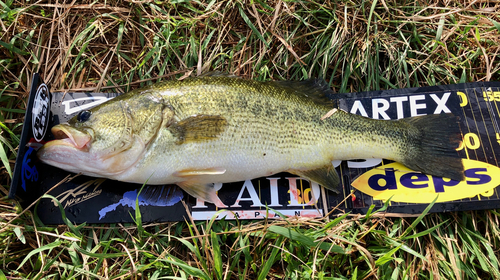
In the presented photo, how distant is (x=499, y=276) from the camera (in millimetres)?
2363

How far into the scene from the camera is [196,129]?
2.31 meters

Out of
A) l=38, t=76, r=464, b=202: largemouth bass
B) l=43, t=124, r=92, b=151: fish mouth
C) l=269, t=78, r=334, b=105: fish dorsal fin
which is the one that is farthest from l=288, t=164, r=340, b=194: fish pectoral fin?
l=43, t=124, r=92, b=151: fish mouth

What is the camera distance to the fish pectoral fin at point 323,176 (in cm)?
256

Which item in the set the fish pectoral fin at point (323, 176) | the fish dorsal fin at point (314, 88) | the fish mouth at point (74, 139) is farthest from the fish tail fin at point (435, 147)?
the fish mouth at point (74, 139)

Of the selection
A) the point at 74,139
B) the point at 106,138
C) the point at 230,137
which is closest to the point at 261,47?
the point at 230,137

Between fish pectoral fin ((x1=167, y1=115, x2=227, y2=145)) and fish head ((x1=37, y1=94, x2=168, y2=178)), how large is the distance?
17cm

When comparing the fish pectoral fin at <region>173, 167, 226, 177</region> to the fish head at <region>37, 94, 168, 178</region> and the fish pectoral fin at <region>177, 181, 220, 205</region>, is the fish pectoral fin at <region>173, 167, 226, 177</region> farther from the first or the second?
the fish head at <region>37, 94, 168, 178</region>

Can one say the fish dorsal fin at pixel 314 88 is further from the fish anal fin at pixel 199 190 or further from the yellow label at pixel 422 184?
the fish anal fin at pixel 199 190

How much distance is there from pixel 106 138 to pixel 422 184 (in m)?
2.82

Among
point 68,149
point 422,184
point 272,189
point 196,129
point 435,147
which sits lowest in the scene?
point 68,149

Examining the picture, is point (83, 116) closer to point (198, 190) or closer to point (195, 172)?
point (195, 172)

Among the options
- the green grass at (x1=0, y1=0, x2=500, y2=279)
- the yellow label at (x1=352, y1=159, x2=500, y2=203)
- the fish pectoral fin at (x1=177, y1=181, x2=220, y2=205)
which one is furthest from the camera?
the green grass at (x1=0, y1=0, x2=500, y2=279)

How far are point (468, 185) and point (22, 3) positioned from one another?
15.6 ft

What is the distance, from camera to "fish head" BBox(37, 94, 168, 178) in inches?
86.3
